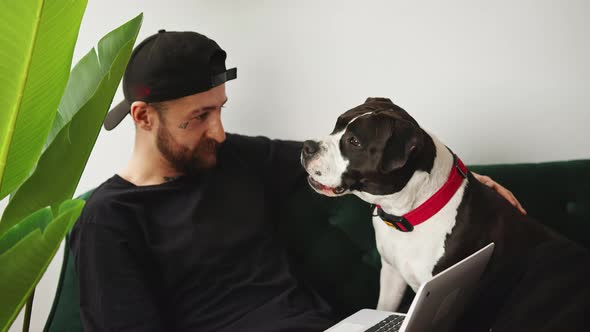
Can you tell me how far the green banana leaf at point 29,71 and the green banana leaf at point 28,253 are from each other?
10 cm

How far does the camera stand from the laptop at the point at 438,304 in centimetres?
105

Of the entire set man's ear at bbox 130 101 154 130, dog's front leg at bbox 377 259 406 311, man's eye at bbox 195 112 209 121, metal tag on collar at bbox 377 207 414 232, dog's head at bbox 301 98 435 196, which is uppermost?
man's ear at bbox 130 101 154 130

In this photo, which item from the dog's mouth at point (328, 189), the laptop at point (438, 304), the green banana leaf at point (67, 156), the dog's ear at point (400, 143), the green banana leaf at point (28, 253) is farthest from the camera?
the dog's mouth at point (328, 189)

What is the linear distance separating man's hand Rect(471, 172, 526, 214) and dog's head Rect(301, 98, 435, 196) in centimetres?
25

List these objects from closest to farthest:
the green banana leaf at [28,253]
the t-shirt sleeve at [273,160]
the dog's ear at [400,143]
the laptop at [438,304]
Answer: the green banana leaf at [28,253]
the laptop at [438,304]
the dog's ear at [400,143]
the t-shirt sleeve at [273,160]

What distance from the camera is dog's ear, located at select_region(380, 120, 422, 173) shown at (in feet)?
4.46

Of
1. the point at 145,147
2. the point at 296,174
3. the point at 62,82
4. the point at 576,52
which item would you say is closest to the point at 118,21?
the point at 145,147

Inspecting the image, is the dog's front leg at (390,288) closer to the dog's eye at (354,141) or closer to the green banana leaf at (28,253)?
the dog's eye at (354,141)

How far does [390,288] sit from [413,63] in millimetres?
701

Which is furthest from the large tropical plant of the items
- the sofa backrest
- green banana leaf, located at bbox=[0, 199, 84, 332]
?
the sofa backrest

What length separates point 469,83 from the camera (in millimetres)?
1835

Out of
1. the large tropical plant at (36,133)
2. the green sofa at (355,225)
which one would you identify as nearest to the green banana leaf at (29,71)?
the large tropical plant at (36,133)

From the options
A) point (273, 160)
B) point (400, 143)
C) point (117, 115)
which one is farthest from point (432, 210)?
point (117, 115)

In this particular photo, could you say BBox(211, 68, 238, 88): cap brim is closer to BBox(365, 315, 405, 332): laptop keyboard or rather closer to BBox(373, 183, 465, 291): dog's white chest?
BBox(373, 183, 465, 291): dog's white chest
